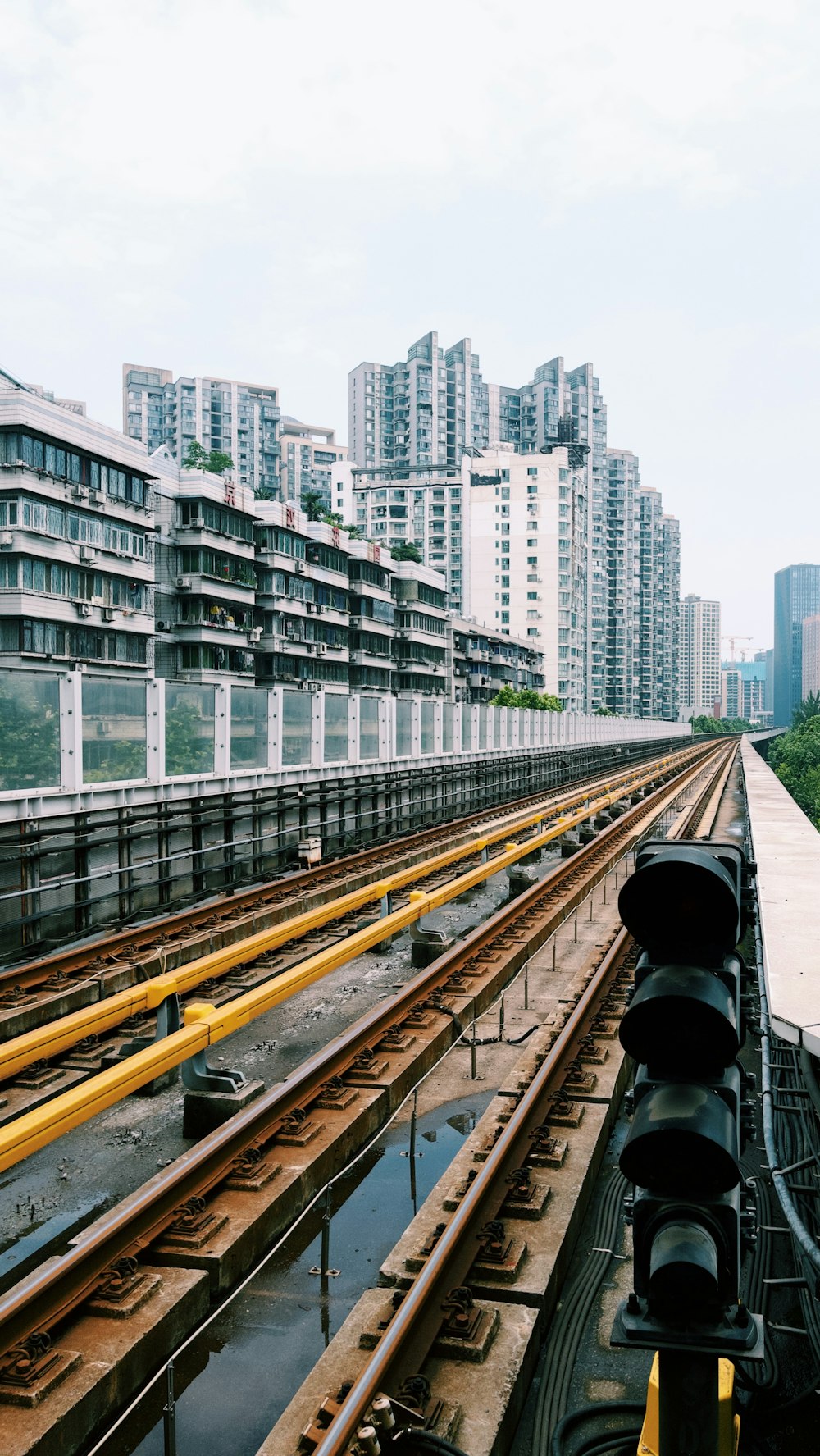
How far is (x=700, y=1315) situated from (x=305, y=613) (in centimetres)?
6906

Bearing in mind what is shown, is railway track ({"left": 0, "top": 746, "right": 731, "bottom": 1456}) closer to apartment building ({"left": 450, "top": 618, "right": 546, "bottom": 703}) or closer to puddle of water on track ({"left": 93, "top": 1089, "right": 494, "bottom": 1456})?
puddle of water on track ({"left": 93, "top": 1089, "right": 494, "bottom": 1456})

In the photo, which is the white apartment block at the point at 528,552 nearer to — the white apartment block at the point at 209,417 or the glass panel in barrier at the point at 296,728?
the white apartment block at the point at 209,417

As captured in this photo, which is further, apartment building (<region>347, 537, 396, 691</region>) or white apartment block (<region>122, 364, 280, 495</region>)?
white apartment block (<region>122, 364, 280, 495</region>)

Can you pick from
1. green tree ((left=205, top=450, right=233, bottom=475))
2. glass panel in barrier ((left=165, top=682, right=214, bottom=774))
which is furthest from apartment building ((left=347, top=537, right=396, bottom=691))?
glass panel in barrier ((left=165, top=682, right=214, bottom=774))

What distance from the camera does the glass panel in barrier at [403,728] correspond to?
86.5 ft

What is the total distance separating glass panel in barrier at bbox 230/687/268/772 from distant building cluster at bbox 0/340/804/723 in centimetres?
230

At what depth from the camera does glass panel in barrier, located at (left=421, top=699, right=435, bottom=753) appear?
2820cm

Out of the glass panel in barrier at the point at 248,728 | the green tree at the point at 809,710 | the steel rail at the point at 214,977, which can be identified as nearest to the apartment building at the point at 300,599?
the glass panel in barrier at the point at 248,728

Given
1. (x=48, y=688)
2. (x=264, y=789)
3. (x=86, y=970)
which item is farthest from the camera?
(x=264, y=789)

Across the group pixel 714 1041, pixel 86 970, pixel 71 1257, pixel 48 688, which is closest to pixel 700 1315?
pixel 714 1041

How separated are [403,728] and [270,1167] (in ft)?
64.0

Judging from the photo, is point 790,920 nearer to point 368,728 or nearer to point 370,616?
point 368,728

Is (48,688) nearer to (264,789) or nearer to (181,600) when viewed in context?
(264,789)

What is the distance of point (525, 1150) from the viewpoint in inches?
307
